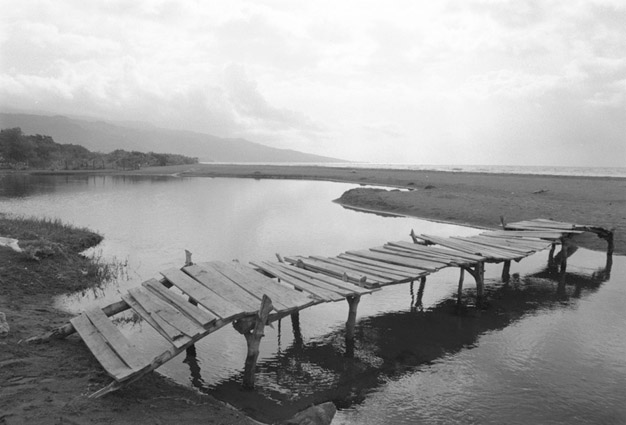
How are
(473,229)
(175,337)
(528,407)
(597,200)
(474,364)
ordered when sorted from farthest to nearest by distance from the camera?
(597,200), (473,229), (474,364), (528,407), (175,337)

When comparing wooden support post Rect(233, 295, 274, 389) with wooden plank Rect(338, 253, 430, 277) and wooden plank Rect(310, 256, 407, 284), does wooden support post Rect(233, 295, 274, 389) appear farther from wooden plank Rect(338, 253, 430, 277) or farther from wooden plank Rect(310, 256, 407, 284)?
wooden plank Rect(338, 253, 430, 277)

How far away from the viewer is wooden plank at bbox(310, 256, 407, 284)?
1251 cm

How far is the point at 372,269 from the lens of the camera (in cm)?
1357

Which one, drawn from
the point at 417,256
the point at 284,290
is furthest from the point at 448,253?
the point at 284,290

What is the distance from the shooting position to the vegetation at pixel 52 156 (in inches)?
3816

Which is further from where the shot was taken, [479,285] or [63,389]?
[479,285]

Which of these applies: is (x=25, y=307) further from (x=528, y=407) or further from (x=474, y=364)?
(x=528, y=407)

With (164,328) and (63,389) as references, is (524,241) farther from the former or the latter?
(63,389)

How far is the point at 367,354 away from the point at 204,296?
4.28 metres

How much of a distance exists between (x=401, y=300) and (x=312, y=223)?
17.3m

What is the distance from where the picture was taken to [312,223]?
3244 cm

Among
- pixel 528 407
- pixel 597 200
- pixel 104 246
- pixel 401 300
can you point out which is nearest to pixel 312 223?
pixel 104 246

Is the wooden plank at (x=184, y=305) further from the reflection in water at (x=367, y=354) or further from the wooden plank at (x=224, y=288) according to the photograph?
the reflection in water at (x=367, y=354)

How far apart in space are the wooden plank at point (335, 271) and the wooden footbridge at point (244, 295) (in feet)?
0.09
